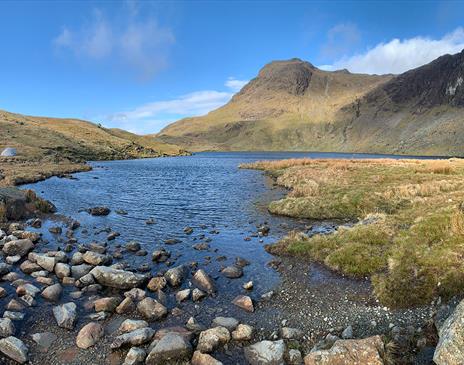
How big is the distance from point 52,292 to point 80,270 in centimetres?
276

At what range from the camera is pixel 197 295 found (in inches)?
605

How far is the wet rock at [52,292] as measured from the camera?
49.7ft

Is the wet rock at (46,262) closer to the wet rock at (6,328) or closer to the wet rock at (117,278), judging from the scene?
the wet rock at (117,278)

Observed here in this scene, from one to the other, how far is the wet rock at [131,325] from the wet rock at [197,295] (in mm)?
2934

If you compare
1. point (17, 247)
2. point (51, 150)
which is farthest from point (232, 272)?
→ point (51, 150)

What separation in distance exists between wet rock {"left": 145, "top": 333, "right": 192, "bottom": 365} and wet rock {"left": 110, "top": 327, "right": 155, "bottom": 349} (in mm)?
778

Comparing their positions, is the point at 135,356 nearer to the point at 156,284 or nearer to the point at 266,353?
the point at 266,353

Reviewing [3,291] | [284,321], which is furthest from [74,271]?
[284,321]

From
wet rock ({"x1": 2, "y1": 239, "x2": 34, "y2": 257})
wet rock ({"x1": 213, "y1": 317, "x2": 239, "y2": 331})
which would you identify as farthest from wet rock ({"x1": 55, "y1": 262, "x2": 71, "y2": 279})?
wet rock ({"x1": 213, "y1": 317, "x2": 239, "y2": 331})

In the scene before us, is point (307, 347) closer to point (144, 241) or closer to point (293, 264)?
point (293, 264)

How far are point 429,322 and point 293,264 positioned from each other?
833cm

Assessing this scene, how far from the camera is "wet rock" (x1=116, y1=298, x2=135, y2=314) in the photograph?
46.2 feet

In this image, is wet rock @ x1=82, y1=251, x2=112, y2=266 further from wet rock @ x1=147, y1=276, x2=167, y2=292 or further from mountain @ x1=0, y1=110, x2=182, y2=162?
mountain @ x1=0, y1=110, x2=182, y2=162

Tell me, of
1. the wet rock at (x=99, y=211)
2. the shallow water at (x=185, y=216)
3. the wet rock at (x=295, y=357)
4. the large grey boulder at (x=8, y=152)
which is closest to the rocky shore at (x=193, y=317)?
the wet rock at (x=295, y=357)
